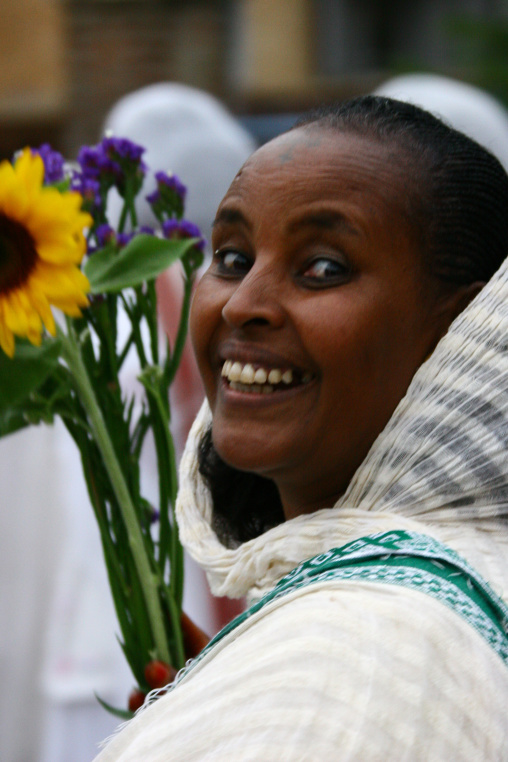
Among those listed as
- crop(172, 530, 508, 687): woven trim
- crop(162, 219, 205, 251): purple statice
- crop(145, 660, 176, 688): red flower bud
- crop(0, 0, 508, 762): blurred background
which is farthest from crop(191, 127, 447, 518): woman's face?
crop(0, 0, 508, 762): blurred background

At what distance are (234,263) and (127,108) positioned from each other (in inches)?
111

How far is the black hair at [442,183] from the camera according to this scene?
3.94 feet

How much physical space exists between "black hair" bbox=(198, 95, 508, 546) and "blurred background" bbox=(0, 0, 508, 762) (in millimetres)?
818

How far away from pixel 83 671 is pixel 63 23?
269 inches

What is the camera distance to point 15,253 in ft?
4.01

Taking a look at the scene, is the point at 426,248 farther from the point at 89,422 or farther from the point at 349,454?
the point at 89,422

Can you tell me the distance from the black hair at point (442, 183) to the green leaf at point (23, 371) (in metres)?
0.44

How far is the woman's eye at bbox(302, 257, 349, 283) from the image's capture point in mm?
1180

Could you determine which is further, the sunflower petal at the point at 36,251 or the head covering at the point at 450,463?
the sunflower petal at the point at 36,251

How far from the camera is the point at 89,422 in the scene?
151 centimetres

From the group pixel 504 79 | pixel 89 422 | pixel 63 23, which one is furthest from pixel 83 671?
pixel 63 23

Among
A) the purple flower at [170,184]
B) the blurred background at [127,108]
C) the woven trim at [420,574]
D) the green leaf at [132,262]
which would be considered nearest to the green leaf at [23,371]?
the green leaf at [132,262]

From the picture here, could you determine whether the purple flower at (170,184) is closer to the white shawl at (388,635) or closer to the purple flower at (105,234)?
the purple flower at (105,234)

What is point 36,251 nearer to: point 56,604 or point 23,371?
point 23,371
